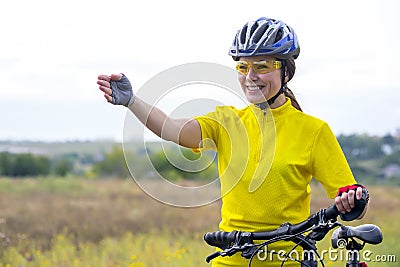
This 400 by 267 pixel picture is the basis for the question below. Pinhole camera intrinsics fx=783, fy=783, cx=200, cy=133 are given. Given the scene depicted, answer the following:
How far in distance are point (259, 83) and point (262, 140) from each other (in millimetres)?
234

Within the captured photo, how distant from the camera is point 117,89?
304cm

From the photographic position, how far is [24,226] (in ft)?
30.7

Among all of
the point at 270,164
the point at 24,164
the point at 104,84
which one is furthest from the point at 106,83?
the point at 24,164

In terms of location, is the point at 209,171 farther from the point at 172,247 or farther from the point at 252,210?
the point at 172,247

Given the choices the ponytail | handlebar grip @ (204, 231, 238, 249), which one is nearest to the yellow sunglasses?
the ponytail

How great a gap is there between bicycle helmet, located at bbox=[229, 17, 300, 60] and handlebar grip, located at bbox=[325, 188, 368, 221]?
0.81 metres

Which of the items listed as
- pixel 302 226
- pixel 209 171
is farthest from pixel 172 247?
pixel 302 226

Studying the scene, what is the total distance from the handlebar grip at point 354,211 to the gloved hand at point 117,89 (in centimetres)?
90

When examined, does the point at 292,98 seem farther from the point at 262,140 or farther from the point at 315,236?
the point at 315,236

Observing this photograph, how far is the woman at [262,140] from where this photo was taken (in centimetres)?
313

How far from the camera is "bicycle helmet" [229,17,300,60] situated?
10.5ft

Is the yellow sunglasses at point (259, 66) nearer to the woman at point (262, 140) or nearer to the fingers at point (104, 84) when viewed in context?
the woman at point (262, 140)

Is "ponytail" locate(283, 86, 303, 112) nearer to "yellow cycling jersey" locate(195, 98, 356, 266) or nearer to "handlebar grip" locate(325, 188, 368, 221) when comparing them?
"yellow cycling jersey" locate(195, 98, 356, 266)

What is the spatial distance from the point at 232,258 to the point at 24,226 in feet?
21.6
